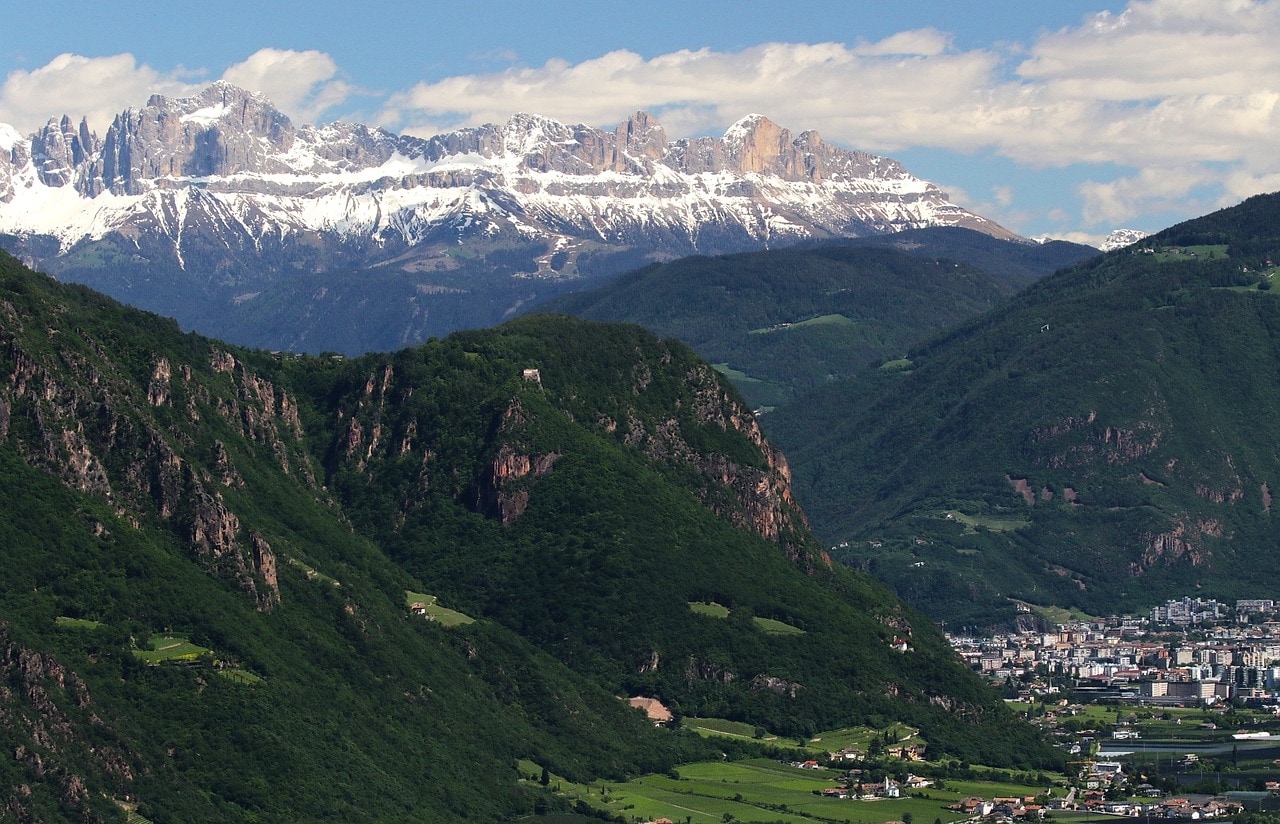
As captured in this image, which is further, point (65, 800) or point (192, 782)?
point (192, 782)

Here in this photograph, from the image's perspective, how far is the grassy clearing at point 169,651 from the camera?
188875 millimetres

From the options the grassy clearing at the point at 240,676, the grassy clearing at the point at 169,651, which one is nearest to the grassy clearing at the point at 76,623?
the grassy clearing at the point at 169,651

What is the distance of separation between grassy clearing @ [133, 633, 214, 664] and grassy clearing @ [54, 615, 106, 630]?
343 centimetres

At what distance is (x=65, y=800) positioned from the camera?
162m

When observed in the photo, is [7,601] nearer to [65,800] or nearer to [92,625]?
[92,625]

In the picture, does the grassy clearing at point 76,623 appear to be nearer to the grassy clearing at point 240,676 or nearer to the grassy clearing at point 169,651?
the grassy clearing at point 169,651

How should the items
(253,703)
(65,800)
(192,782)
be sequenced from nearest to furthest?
Result: (65,800) < (192,782) < (253,703)

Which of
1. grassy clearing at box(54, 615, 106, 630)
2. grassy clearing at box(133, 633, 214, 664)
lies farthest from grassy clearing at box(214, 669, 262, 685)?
grassy clearing at box(54, 615, 106, 630)

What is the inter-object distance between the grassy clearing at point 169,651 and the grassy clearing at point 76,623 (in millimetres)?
3431

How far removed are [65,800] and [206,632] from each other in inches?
1404

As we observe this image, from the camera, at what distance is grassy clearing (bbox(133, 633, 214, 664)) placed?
7436 inches

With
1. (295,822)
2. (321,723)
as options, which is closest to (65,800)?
(295,822)

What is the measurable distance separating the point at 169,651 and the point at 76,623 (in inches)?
255

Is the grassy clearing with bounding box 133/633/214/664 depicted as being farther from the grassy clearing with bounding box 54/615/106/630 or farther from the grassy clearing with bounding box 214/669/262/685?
the grassy clearing with bounding box 54/615/106/630
